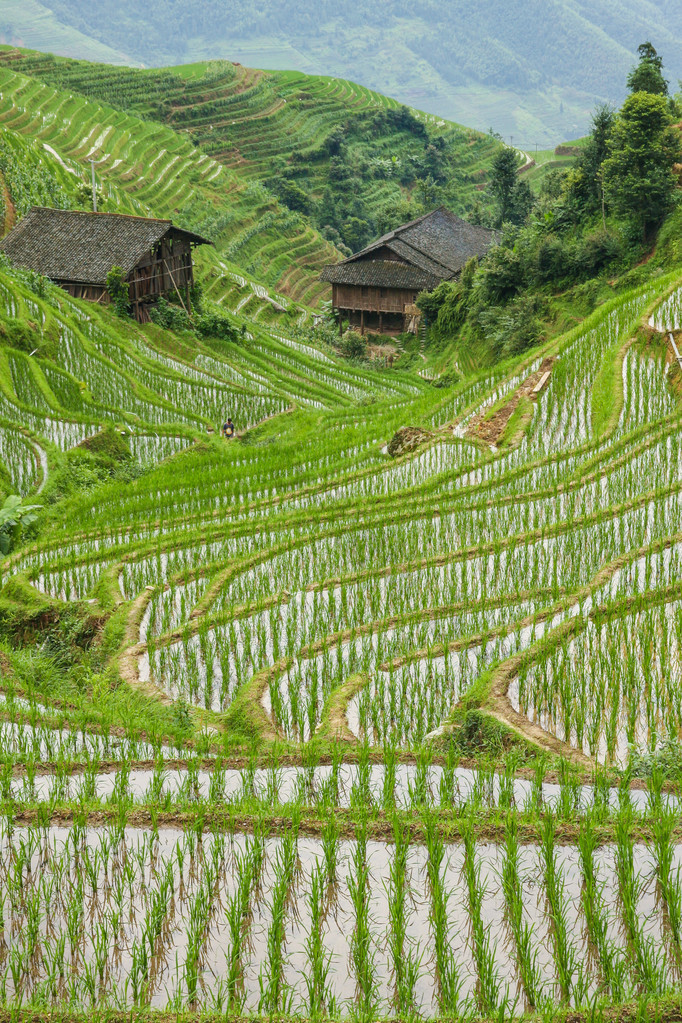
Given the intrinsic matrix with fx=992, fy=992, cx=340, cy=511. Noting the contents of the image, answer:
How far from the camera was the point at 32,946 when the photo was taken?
3828 millimetres

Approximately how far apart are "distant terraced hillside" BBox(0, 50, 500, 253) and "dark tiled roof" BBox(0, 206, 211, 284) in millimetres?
26594

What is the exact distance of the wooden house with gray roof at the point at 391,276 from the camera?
3272cm

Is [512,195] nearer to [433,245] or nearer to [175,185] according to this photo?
[433,245]

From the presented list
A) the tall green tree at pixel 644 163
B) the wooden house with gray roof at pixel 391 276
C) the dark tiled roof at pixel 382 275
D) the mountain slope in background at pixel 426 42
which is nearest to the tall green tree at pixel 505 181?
the wooden house with gray roof at pixel 391 276

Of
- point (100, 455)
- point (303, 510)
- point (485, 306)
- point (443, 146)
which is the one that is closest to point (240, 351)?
Answer: point (485, 306)

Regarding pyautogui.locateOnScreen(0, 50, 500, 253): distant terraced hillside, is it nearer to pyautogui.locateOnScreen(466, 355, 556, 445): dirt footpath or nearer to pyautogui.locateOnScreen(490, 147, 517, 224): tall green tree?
pyautogui.locateOnScreen(490, 147, 517, 224): tall green tree

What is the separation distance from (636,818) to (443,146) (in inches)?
2690

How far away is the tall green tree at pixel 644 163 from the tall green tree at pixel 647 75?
3.14m

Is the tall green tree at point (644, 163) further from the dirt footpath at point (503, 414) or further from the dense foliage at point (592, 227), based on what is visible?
the dirt footpath at point (503, 414)

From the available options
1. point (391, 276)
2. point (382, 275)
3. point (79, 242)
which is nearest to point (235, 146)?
point (382, 275)

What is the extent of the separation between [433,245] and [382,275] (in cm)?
352

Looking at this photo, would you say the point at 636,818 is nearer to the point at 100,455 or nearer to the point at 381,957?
the point at 381,957

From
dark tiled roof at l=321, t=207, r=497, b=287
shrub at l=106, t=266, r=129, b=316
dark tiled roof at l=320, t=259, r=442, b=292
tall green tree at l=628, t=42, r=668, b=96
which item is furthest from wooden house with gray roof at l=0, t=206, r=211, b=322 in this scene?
tall green tree at l=628, t=42, r=668, b=96

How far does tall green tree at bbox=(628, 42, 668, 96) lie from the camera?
879 inches
